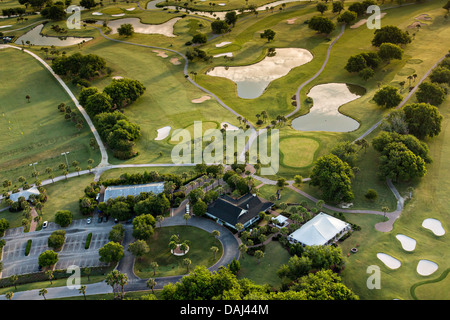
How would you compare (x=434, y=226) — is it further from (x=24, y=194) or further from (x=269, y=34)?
(x=269, y=34)

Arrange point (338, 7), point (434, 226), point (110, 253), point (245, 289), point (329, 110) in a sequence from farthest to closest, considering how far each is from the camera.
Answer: point (338, 7) → point (329, 110) → point (434, 226) → point (110, 253) → point (245, 289)

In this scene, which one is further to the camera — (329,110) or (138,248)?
(329,110)

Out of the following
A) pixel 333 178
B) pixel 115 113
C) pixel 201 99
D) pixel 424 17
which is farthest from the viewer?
pixel 424 17

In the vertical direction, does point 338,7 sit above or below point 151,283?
above

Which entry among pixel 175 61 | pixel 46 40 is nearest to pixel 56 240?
pixel 175 61

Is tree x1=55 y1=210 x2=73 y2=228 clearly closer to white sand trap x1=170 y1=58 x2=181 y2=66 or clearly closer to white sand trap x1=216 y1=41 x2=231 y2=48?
white sand trap x1=170 y1=58 x2=181 y2=66

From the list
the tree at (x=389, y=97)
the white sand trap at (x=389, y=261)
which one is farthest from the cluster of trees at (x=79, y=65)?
the white sand trap at (x=389, y=261)

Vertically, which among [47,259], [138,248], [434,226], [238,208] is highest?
[238,208]

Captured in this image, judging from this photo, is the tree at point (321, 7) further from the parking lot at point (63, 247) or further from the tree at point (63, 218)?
the tree at point (63, 218)
